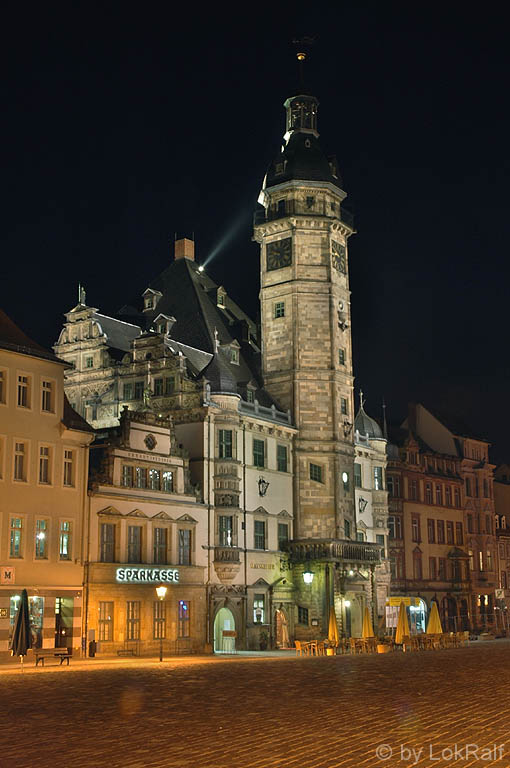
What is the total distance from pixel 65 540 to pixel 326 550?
21.6 m

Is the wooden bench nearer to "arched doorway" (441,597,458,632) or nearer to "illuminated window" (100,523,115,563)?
"illuminated window" (100,523,115,563)

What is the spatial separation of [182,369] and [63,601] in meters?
18.2

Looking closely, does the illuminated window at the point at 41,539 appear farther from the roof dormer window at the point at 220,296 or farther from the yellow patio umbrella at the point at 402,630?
the roof dormer window at the point at 220,296

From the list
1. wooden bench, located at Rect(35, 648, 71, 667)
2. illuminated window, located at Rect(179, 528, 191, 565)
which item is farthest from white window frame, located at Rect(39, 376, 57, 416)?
illuminated window, located at Rect(179, 528, 191, 565)

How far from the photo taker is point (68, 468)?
45875 millimetres

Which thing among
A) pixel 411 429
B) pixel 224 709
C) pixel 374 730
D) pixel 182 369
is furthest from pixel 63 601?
pixel 411 429

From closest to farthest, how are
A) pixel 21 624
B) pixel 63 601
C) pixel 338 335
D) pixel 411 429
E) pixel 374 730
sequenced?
pixel 374 730
pixel 21 624
pixel 63 601
pixel 338 335
pixel 411 429

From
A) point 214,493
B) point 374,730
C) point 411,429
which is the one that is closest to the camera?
point 374,730

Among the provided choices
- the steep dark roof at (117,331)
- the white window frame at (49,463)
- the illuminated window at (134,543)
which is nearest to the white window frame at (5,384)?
the white window frame at (49,463)

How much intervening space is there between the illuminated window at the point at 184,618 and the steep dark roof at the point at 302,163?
2974cm

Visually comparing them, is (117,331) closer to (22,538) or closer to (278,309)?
(278,309)

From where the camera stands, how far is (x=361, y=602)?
6475 cm

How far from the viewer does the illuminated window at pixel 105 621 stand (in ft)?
156

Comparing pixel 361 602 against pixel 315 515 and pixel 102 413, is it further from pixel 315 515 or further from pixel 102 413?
pixel 102 413
